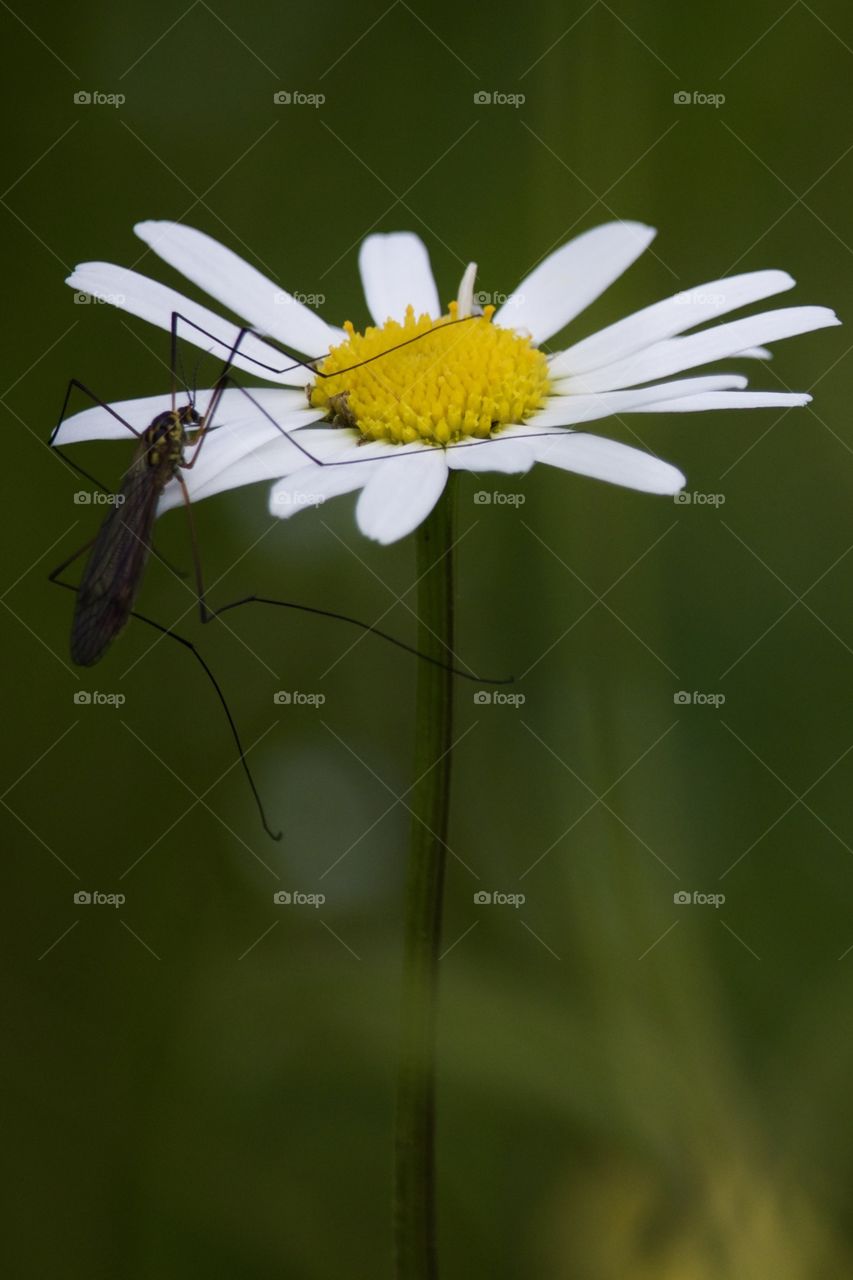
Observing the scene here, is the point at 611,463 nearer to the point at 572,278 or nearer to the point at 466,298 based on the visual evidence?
the point at 466,298

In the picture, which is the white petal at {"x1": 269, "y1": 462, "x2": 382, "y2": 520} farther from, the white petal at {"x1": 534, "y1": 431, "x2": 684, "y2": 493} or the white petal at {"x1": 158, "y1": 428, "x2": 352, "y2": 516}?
the white petal at {"x1": 534, "y1": 431, "x2": 684, "y2": 493}

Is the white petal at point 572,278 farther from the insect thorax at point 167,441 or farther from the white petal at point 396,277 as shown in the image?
the insect thorax at point 167,441

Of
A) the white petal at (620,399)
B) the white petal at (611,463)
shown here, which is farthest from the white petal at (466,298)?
the white petal at (611,463)

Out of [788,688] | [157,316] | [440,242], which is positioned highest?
[440,242]

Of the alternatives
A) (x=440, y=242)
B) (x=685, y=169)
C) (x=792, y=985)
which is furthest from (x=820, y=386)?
(x=792, y=985)

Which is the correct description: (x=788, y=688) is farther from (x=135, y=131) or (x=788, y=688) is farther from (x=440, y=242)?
(x=135, y=131)

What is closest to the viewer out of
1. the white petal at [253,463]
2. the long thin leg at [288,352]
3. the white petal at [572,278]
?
the white petal at [253,463]

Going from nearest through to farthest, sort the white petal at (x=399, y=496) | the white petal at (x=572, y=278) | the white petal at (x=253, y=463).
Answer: the white petal at (x=399, y=496) < the white petal at (x=253, y=463) < the white petal at (x=572, y=278)
